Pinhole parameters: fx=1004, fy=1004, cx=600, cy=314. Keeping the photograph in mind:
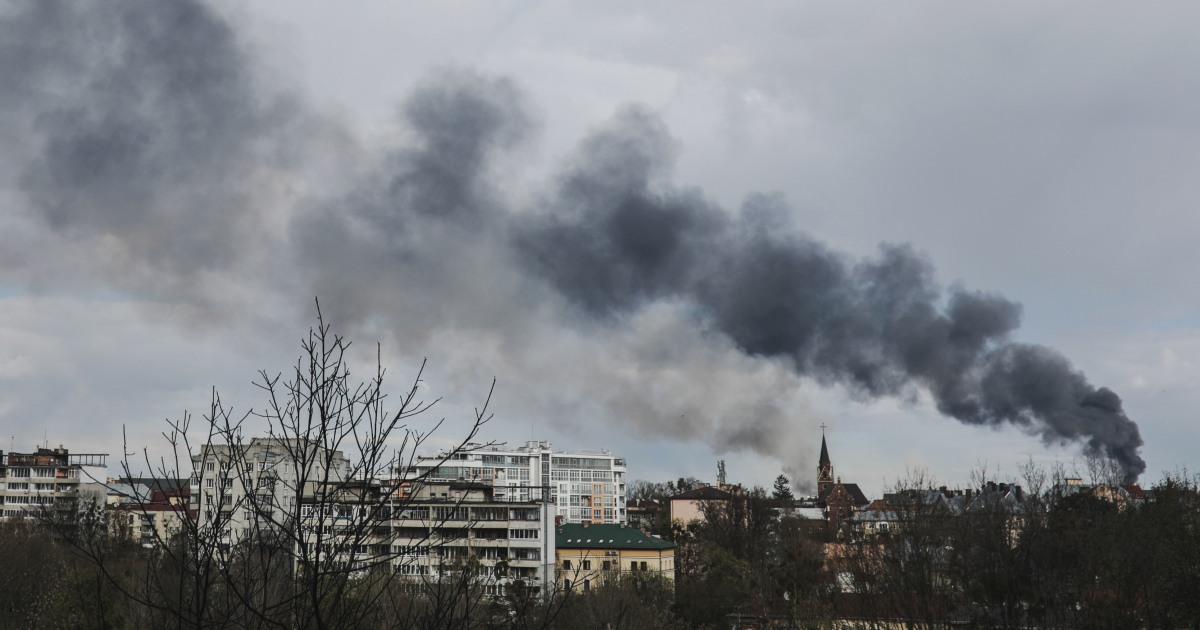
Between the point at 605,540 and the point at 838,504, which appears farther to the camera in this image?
the point at 838,504

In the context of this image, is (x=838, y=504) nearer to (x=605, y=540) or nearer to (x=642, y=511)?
(x=642, y=511)

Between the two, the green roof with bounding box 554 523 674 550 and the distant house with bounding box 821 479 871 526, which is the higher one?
the distant house with bounding box 821 479 871 526

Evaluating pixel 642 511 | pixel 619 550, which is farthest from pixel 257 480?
pixel 642 511

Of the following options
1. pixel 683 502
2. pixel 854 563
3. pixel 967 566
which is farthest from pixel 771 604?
pixel 683 502

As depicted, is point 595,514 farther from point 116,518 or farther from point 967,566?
point 967,566

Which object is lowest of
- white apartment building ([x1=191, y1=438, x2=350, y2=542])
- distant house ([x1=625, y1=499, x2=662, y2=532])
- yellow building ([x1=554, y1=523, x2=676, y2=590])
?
yellow building ([x1=554, y1=523, x2=676, y2=590])

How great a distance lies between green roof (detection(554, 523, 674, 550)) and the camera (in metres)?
69.3

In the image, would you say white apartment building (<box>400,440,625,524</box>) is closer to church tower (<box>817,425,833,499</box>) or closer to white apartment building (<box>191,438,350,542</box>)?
church tower (<box>817,425,833,499</box>)

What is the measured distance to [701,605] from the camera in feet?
171

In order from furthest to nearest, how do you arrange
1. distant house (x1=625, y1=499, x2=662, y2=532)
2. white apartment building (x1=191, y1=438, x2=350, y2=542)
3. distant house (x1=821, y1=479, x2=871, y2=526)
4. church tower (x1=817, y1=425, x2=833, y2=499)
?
1. church tower (x1=817, y1=425, x2=833, y2=499)
2. distant house (x1=625, y1=499, x2=662, y2=532)
3. distant house (x1=821, y1=479, x2=871, y2=526)
4. white apartment building (x1=191, y1=438, x2=350, y2=542)

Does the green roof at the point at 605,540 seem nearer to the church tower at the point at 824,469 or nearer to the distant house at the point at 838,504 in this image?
the distant house at the point at 838,504

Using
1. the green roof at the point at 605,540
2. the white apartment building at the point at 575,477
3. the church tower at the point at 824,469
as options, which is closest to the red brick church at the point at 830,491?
the church tower at the point at 824,469

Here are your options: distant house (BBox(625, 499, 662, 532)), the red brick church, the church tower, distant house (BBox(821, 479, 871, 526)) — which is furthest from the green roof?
the church tower

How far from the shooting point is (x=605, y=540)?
70188 mm
